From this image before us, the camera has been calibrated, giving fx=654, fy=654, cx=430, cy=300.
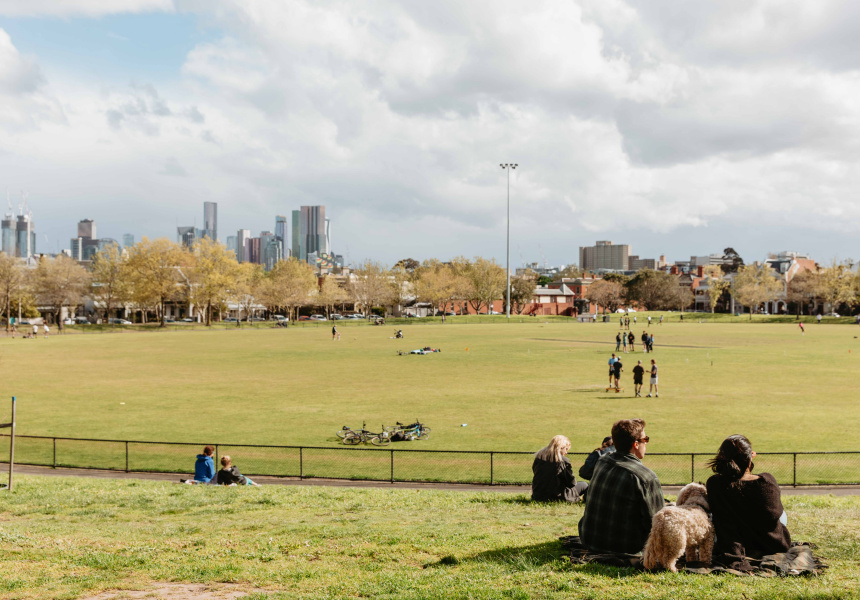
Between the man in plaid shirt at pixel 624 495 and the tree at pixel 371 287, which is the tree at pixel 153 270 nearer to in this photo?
the tree at pixel 371 287

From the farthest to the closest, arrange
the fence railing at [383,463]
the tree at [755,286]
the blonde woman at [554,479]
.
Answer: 1. the tree at [755,286]
2. the fence railing at [383,463]
3. the blonde woman at [554,479]

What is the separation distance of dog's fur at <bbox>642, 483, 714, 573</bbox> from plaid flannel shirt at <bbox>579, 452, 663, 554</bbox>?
0.21 meters

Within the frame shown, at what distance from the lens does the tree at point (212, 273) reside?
108812 millimetres

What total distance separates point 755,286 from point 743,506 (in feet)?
518

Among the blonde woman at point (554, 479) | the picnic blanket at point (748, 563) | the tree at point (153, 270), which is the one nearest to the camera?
the picnic blanket at point (748, 563)

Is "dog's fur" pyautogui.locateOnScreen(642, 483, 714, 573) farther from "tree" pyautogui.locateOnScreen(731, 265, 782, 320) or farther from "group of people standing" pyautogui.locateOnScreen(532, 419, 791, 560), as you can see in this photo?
"tree" pyautogui.locateOnScreen(731, 265, 782, 320)

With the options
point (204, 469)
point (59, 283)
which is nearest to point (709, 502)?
point (204, 469)

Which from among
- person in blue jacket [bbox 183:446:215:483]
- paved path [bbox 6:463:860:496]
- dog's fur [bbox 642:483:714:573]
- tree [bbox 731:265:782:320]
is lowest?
paved path [bbox 6:463:860:496]

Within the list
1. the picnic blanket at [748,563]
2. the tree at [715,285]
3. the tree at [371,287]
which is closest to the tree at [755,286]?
the tree at [715,285]

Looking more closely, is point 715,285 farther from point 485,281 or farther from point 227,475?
point 227,475

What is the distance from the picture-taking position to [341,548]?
8.41 m

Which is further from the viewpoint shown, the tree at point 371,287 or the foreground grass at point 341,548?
the tree at point 371,287

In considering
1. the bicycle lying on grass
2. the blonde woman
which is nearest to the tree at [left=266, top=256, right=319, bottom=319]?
the bicycle lying on grass

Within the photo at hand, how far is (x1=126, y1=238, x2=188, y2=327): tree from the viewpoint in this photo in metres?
106
